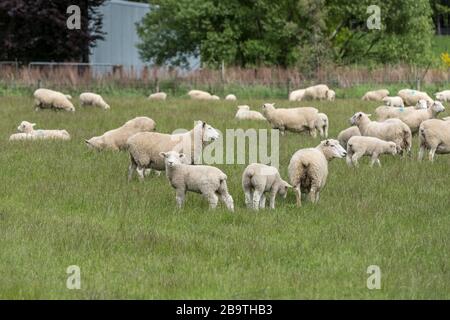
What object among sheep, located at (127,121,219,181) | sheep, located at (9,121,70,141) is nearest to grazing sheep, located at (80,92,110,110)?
sheep, located at (9,121,70,141)

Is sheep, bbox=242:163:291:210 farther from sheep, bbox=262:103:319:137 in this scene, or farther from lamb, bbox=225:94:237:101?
lamb, bbox=225:94:237:101

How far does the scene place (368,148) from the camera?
54.4 feet

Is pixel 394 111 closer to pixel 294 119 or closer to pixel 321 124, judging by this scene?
pixel 321 124

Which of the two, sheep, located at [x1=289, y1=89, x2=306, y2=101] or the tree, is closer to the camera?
sheep, located at [x1=289, y1=89, x2=306, y2=101]

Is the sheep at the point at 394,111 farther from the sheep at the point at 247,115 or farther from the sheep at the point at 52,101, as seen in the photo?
the sheep at the point at 52,101

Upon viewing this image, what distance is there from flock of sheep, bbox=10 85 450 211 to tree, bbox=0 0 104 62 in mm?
20255

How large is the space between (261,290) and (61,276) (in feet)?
A: 6.71

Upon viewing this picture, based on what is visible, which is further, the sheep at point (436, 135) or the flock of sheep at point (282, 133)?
the sheep at point (436, 135)

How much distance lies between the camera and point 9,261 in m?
9.95

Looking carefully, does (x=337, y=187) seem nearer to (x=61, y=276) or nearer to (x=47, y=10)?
(x=61, y=276)

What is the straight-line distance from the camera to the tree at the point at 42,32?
42.8m

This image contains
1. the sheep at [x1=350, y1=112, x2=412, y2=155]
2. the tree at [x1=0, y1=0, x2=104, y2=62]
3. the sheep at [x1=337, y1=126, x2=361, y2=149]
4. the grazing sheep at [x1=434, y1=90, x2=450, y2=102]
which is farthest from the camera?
the tree at [x1=0, y1=0, x2=104, y2=62]

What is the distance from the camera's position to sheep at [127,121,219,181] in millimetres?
14836

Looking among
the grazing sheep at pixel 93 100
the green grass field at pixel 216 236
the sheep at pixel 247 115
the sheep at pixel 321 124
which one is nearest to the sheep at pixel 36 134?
the green grass field at pixel 216 236
